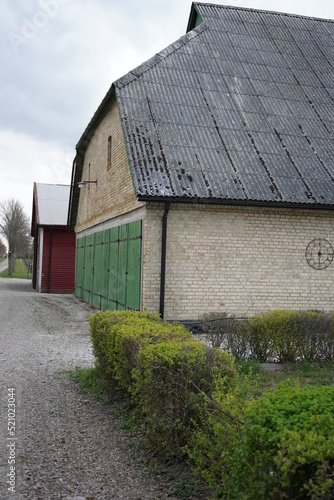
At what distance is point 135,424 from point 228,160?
833 centimetres

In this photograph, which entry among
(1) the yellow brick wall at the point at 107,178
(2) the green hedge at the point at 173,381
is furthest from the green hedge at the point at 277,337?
(1) the yellow brick wall at the point at 107,178

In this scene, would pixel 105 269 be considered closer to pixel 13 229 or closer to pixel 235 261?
pixel 235 261

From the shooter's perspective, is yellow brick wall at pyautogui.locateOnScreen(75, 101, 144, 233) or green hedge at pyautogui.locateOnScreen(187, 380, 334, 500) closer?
green hedge at pyautogui.locateOnScreen(187, 380, 334, 500)

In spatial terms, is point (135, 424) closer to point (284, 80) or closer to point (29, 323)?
point (29, 323)

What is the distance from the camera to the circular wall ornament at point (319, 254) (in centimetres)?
1291

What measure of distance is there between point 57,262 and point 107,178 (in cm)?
1327

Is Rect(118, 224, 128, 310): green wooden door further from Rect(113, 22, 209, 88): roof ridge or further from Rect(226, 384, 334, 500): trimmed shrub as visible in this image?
Rect(226, 384, 334, 500): trimmed shrub

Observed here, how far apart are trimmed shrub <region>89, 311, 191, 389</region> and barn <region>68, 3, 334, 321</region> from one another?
171 inches

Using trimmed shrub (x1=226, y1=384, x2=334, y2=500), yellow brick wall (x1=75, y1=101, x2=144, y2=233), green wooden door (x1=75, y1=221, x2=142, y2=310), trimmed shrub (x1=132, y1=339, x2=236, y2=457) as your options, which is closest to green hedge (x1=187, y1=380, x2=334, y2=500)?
trimmed shrub (x1=226, y1=384, x2=334, y2=500)

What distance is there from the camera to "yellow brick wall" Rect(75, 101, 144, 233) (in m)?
A: 14.2

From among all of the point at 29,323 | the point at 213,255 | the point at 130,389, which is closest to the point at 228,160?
the point at 213,255

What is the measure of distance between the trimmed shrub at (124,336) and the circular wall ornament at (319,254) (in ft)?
20.8

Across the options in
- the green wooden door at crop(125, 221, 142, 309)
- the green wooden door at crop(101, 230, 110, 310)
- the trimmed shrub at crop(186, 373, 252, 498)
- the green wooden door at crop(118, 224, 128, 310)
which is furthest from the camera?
the green wooden door at crop(101, 230, 110, 310)

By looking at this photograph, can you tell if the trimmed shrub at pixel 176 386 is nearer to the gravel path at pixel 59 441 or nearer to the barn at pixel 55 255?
the gravel path at pixel 59 441
